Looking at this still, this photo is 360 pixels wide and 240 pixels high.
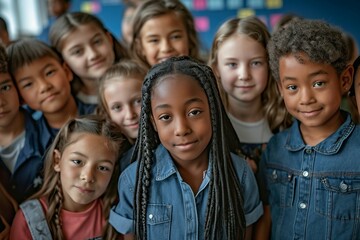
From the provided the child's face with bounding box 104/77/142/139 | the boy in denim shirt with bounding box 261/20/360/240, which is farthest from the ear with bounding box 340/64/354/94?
the child's face with bounding box 104/77/142/139

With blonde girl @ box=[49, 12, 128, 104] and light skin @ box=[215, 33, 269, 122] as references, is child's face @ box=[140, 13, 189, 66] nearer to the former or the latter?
blonde girl @ box=[49, 12, 128, 104]

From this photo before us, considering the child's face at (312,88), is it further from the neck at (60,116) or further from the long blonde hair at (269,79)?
the neck at (60,116)

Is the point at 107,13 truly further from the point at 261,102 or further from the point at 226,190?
the point at 226,190

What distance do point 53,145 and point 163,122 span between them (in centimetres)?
65

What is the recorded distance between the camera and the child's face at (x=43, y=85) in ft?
6.61

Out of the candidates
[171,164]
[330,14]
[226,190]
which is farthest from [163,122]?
[330,14]

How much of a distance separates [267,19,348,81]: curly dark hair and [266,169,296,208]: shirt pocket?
462 mm

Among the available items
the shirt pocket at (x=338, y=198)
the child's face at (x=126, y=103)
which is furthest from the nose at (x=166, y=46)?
the shirt pocket at (x=338, y=198)

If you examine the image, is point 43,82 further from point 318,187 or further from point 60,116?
point 318,187

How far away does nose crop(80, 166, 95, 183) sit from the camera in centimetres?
169

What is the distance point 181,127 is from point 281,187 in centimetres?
55

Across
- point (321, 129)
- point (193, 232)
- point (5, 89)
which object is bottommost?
point (193, 232)

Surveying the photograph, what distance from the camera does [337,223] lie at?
1.53 m

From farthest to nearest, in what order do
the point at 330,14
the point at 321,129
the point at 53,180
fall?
the point at 330,14 < the point at 53,180 < the point at 321,129
